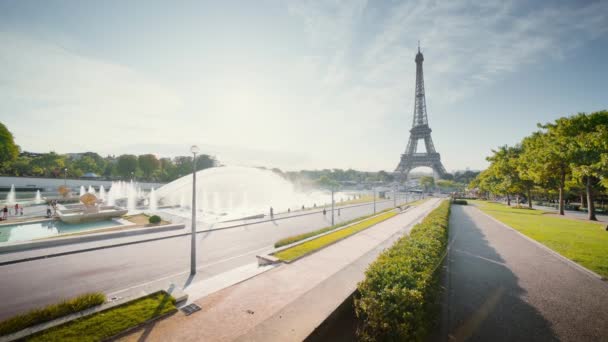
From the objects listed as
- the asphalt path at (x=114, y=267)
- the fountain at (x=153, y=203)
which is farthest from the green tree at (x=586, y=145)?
the fountain at (x=153, y=203)

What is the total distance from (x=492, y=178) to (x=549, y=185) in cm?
1747

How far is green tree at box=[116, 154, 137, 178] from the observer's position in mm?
81812

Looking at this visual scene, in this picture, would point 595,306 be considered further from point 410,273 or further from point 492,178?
point 492,178

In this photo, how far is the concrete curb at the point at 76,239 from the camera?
1487 centimetres

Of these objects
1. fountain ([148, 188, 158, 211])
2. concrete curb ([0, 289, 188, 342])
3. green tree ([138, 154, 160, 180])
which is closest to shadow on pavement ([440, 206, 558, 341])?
concrete curb ([0, 289, 188, 342])

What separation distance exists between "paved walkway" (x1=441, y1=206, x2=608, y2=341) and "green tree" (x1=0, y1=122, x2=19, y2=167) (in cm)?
8746

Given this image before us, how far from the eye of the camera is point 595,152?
885 inches

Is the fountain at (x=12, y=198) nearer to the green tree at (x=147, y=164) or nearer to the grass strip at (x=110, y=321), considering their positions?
the green tree at (x=147, y=164)

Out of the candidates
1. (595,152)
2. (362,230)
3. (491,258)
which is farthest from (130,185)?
(595,152)

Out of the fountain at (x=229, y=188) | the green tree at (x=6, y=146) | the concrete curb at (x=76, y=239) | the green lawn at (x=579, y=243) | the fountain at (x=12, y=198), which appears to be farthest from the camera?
the green tree at (x=6, y=146)

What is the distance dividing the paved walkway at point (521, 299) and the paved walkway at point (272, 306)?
3.80 meters

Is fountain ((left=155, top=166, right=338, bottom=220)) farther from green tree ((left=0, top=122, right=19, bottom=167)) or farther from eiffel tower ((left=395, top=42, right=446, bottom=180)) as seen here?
eiffel tower ((left=395, top=42, right=446, bottom=180))

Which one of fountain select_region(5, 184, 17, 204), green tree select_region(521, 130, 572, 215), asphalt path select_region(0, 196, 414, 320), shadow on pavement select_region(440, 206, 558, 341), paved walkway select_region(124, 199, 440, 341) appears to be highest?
green tree select_region(521, 130, 572, 215)

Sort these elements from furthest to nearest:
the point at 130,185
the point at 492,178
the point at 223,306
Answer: the point at 130,185 < the point at 492,178 < the point at 223,306
